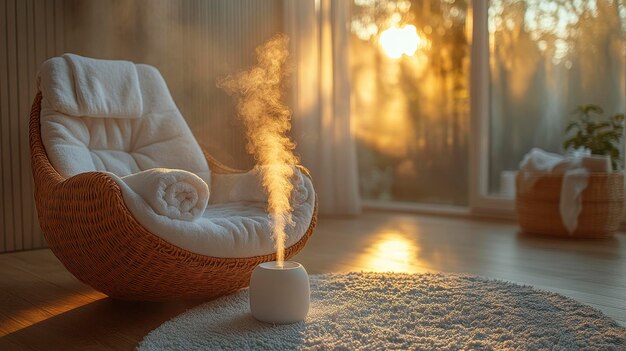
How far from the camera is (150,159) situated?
7.21ft

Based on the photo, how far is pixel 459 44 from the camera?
157 inches

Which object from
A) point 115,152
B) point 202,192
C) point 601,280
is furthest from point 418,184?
point 202,192

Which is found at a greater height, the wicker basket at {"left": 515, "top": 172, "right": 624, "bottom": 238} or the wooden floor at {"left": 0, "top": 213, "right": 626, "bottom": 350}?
the wicker basket at {"left": 515, "top": 172, "right": 624, "bottom": 238}

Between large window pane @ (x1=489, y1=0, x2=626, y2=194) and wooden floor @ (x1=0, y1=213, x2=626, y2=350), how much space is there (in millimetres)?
606

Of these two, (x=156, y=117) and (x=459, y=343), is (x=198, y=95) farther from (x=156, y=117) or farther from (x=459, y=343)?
(x=459, y=343)

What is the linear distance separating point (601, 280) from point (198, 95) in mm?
2240

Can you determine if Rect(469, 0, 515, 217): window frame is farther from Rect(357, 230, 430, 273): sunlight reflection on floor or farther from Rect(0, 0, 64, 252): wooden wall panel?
Rect(0, 0, 64, 252): wooden wall panel

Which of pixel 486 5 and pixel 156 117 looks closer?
pixel 156 117

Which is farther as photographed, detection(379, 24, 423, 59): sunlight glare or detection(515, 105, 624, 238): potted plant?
detection(379, 24, 423, 59): sunlight glare

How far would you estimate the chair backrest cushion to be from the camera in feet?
6.43

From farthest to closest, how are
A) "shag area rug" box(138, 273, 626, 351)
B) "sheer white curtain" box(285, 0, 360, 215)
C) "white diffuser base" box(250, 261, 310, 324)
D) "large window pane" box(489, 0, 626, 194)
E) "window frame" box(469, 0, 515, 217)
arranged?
"sheer white curtain" box(285, 0, 360, 215) → "window frame" box(469, 0, 515, 217) → "large window pane" box(489, 0, 626, 194) → "white diffuser base" box(250, 261, 310, 324) → "shag area rug" box(138, 273, 626, 351)

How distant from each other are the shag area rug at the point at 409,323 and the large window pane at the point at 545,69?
1.98 meters

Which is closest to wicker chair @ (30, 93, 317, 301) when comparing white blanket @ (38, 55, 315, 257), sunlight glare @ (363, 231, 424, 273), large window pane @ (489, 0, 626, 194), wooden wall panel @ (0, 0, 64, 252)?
white blanket @ (38, 55, 315, 257)

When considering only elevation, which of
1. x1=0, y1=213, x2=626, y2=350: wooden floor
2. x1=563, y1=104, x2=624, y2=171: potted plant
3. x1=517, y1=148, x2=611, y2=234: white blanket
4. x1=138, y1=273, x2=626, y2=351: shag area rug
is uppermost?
x1=563, y1=104, x2=624, y2=171: potted plant
